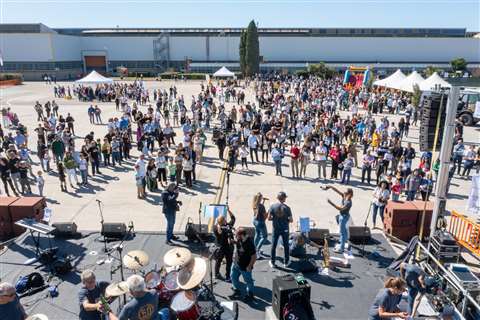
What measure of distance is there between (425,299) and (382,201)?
11.9 feet

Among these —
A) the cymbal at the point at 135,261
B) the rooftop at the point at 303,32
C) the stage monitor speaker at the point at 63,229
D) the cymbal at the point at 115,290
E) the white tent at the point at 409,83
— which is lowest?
the stage monitor speaker at the point at 63,229

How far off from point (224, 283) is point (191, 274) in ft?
7.43

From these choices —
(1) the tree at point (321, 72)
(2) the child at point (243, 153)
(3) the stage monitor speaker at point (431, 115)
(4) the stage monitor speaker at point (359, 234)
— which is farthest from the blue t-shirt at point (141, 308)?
(1) the tree at point (321, 72)

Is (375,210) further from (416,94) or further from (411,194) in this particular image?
(416,94)

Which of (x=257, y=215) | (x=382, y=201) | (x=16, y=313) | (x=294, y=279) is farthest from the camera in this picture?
(x=382, y=201)

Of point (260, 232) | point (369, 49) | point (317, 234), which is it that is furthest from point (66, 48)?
point (317, 234)

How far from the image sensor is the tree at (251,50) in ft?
216

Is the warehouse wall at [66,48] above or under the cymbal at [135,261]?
above

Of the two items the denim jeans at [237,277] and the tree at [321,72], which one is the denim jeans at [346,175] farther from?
the tree at [321,72]

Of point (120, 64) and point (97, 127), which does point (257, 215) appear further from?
point (120, 64)

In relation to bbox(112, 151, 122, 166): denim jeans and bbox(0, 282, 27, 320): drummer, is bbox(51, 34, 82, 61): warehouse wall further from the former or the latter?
bbox(0, 282, 27, 320): drummer

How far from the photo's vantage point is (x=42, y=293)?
7.64m

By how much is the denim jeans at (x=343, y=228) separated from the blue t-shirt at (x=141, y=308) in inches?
206

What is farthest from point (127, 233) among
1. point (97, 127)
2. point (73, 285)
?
point (97, 127)
